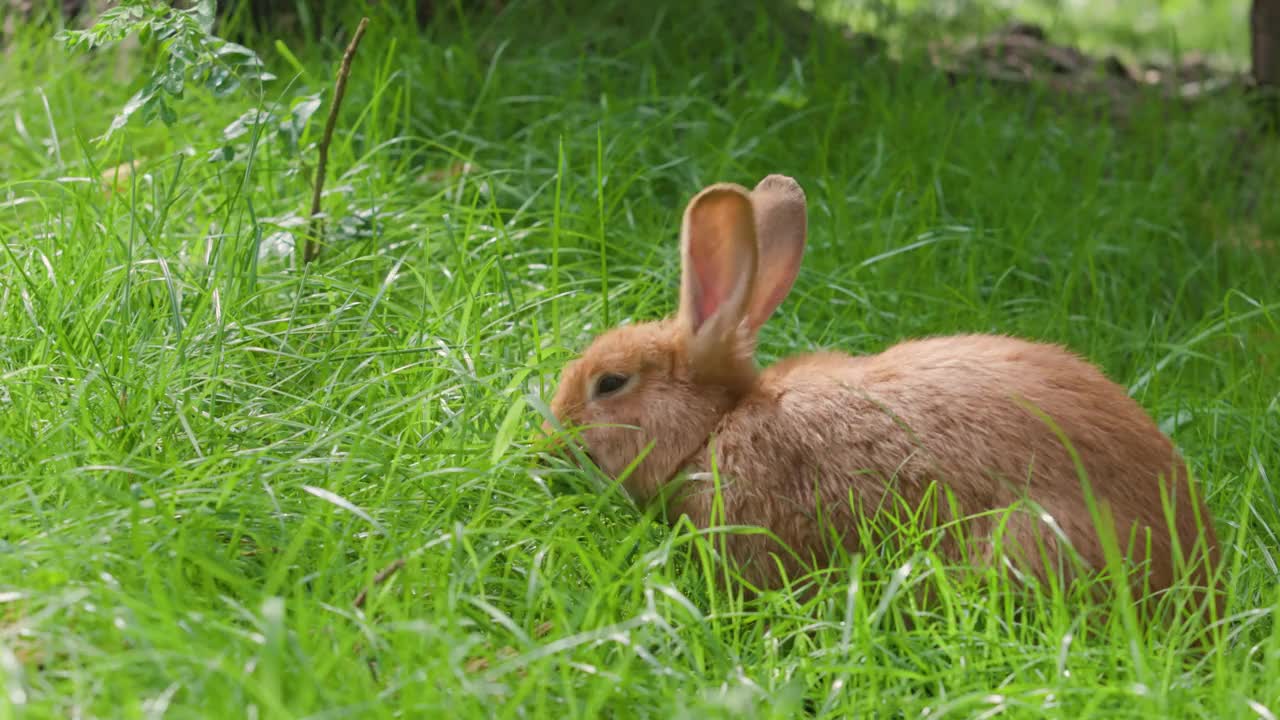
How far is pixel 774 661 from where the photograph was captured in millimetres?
2562

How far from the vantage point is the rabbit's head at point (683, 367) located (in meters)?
3.24

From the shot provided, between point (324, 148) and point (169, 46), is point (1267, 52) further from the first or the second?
point (169, 46)

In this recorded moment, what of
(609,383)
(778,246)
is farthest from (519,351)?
(778,246)

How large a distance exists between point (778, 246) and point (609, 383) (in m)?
0.53

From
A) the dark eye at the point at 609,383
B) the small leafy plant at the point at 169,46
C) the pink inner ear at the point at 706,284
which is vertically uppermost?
the small leafy plant at the point at 169,46

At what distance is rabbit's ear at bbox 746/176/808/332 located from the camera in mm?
3453

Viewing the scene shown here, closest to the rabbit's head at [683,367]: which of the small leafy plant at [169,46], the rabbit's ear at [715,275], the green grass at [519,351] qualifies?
the rabbit's ear at [715,275]

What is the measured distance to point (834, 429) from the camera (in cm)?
311

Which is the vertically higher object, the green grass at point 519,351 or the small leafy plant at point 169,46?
the small leafy plant at point 169,46

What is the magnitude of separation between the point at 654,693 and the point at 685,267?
3.84ft

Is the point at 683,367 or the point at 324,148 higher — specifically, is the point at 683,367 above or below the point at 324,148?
below

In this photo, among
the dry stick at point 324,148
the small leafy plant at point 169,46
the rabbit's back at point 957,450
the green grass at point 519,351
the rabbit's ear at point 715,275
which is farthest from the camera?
the dry stick at point 324,148

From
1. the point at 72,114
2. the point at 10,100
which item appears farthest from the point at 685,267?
the point at 10,100

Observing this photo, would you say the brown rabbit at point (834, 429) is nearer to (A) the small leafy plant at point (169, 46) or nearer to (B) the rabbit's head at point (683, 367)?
(B) the rabbit's head at point (683, 367)
